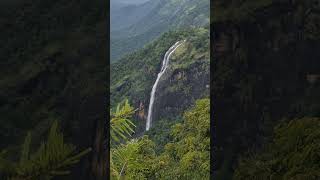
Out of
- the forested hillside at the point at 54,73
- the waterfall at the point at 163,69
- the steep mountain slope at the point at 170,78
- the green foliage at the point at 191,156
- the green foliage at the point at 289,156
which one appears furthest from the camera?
the waterfall at the point at 163,69

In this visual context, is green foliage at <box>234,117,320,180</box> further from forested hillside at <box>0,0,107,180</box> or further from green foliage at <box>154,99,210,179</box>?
green foliage at <box>154,99,210,179</box>

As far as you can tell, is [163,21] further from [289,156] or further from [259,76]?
[289,156]

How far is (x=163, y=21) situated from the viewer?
10056 centimetres

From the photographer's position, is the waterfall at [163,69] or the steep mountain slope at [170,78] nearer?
the steep mountain slope at [170,78]

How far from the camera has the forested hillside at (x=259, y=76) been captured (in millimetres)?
3363

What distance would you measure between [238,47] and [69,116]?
4.36 ft

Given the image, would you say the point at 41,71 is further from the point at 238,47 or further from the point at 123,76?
the point at 123,76

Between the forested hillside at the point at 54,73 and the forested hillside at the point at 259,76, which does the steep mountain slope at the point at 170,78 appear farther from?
the forested hillside at the point at 259,76

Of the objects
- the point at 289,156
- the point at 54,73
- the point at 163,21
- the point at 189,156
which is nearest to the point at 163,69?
the point at 189,156

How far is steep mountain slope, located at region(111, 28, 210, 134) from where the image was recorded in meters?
46.8

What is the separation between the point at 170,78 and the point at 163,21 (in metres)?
54.8

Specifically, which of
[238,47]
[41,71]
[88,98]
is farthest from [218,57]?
[41,71]

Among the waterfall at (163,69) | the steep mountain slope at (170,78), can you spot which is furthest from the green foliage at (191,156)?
the waterfall at (163,69)

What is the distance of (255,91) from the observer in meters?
3.44
